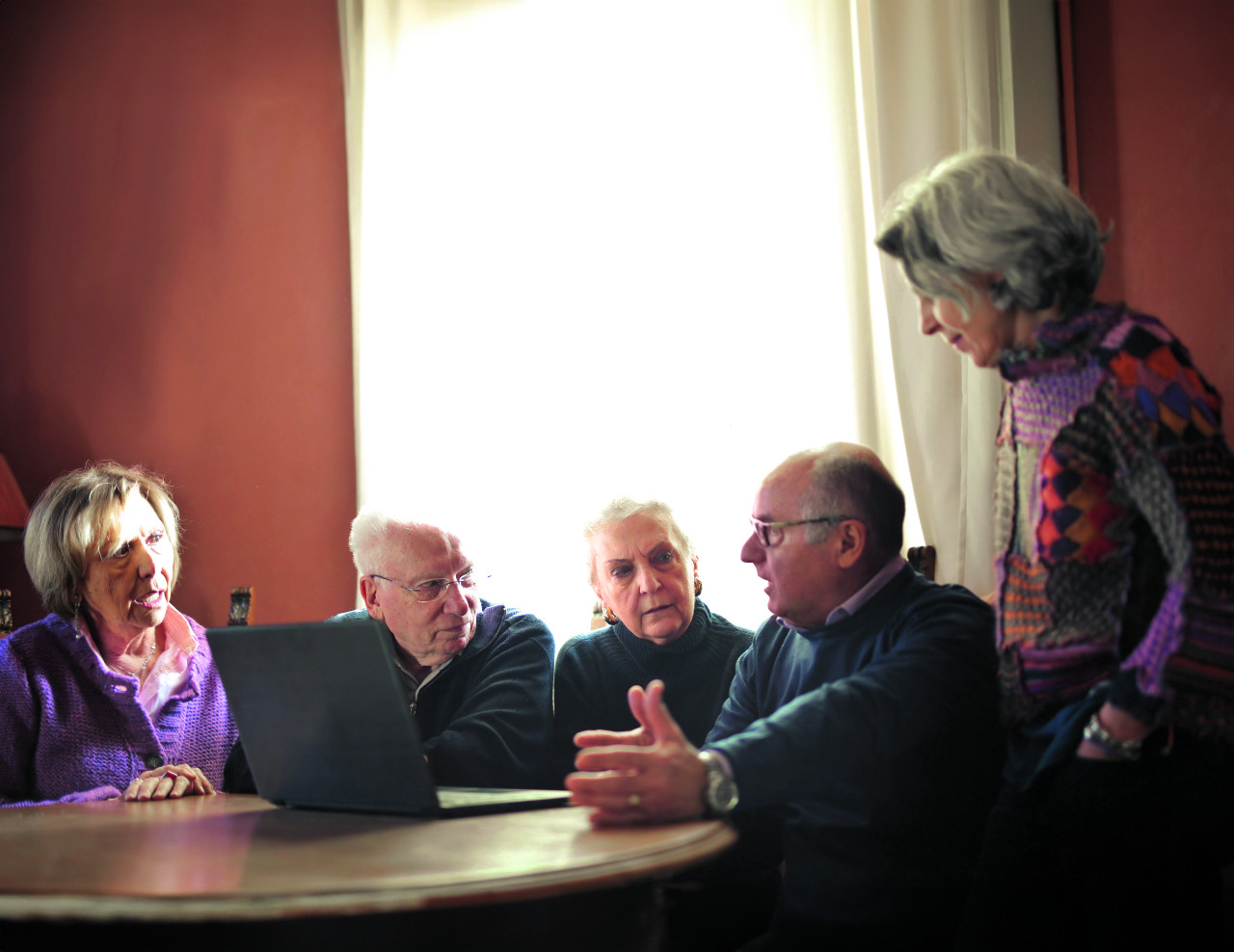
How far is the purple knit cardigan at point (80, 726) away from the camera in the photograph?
2.11 m

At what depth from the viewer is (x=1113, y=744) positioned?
1.24 meters

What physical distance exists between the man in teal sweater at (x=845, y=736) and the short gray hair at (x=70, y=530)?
1468 mm

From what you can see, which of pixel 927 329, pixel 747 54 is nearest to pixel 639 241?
pixel 747 54

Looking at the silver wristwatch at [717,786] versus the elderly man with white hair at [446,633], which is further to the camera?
the elderly man with white hair at [446,633]

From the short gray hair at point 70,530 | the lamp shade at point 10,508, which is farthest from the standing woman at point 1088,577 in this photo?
the lamp shade at point 10,508

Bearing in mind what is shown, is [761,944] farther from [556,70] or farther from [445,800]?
[556,70]

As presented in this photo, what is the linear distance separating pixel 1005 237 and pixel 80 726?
1963mm

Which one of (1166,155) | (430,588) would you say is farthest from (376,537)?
(1166,155)

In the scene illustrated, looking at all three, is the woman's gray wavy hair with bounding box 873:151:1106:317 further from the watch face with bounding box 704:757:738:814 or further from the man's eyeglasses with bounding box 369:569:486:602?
the man's eyeglasses with bounding box 369:569:486:602

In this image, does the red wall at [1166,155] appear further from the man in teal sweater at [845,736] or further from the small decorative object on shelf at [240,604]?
the small decorative object on shelf at [240,604]

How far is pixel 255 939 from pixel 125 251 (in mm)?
2981

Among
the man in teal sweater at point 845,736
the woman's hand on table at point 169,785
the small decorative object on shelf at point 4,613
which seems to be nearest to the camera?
the man in teal sweater at point 845,736

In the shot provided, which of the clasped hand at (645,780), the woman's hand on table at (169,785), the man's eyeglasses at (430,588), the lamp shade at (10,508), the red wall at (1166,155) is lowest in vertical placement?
the woman's hand on table at (169,785)

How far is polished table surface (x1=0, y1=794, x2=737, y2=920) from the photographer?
3.06 ft
